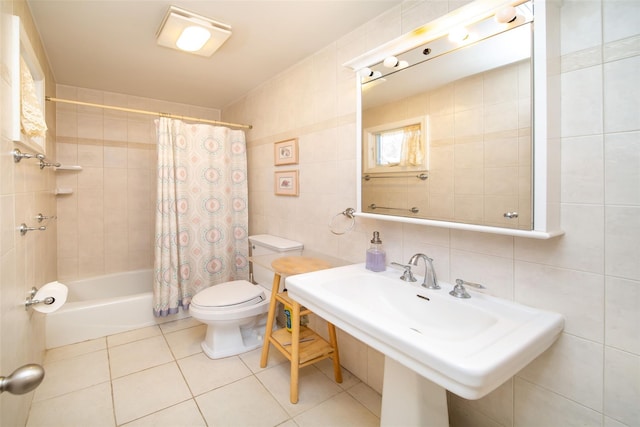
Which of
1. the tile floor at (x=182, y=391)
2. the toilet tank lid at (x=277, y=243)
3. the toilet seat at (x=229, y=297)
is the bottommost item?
the tile floor at (x=182, y=391)

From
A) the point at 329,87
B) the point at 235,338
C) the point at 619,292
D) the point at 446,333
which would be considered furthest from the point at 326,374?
the point at 329,87

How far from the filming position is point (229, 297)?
2.05 m

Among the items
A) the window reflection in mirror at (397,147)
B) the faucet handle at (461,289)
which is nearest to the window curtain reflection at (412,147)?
the window reflection in mirror at (397,147)

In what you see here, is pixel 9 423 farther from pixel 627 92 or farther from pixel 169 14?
pixel 627 92

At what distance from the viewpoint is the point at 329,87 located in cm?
198

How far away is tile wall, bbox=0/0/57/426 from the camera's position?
3.53 ft

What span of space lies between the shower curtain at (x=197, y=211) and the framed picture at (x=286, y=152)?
470 millimetres

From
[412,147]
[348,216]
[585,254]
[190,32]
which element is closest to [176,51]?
[190,32]

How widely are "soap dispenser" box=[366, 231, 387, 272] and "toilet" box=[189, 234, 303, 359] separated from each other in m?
0.80

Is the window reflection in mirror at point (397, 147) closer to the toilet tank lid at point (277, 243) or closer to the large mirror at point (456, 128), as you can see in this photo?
the large mirror at point (456, 128)

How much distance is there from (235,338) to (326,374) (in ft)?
2.25

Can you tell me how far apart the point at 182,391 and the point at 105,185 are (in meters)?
2.27

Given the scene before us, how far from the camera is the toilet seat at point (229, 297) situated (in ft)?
6.45

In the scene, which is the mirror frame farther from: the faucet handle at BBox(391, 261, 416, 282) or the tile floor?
the tile floor
